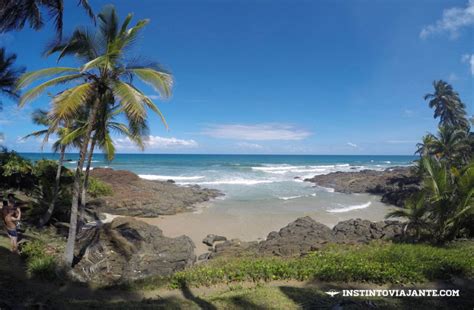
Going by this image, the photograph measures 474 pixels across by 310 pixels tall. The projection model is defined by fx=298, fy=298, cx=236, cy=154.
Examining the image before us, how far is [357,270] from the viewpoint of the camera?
6867 millimetres

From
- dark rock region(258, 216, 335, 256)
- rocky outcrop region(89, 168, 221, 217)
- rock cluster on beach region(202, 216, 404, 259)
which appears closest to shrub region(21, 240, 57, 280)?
rock cluster on beach region(202, 216, 404, 259)

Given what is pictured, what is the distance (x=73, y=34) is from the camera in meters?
7.31

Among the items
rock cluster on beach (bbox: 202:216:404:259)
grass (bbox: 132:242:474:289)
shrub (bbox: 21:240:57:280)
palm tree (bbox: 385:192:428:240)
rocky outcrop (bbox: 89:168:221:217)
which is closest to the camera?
grass (bbox: 132:242:474:289)

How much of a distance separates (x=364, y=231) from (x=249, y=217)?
22.5ft

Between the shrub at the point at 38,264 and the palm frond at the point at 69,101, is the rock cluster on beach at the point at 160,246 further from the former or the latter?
the palm frond at the point at 69,101

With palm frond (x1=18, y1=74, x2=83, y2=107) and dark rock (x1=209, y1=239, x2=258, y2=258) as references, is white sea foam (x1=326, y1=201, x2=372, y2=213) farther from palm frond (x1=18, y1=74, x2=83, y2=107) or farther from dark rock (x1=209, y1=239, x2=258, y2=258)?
palm frond (x1=18, y1=74, x2=83, y2=107)

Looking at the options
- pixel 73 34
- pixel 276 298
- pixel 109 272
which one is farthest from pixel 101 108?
pixel 276 298

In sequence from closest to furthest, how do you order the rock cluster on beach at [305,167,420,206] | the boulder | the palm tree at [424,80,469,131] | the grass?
the grass
the boulder
the rock cluster on beach at [305,167,420,206]
the palm tree at [424,80,469,131]

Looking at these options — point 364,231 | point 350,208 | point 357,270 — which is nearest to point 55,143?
point 357,270

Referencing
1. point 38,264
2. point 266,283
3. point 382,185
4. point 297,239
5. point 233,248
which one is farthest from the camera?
point 382,185

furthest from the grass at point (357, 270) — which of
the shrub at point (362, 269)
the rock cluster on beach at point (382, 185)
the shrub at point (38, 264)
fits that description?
the rock cluster on beach at point (382, 185)

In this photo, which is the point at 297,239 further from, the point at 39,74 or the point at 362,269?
the point at 39,74

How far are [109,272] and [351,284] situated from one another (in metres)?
6.69

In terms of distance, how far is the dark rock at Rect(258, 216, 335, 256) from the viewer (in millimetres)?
10922
